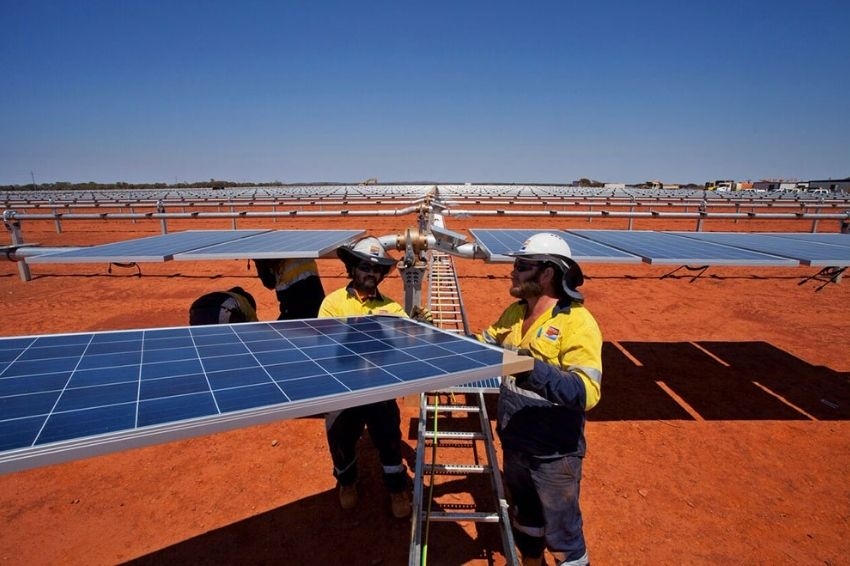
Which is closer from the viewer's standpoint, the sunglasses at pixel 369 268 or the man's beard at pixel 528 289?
the man's beard at pixel 528 289

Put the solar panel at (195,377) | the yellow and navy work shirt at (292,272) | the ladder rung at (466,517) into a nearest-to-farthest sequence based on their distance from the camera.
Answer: the solar panel at (195,377) → the ladder rung at (466,517) → the yellow and navy work shirt at (292,272)

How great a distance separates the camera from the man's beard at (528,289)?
2.59 meters

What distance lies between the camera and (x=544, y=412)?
8.36ft

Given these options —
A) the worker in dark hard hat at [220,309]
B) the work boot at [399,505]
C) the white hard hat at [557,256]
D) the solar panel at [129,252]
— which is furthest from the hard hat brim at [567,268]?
the solar panel at [129,252]

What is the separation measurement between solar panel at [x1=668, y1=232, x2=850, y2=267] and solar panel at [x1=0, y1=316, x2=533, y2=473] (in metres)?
3.89

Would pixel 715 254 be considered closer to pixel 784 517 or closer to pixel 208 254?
pixel 784 517

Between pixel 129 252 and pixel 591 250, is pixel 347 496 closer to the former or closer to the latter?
pixel 129 252

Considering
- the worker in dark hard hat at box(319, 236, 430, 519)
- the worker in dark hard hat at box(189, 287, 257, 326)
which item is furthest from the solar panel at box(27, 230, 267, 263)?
the worker in dark hard hat at box(319, 236, 430, 519)

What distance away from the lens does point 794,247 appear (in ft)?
15.5

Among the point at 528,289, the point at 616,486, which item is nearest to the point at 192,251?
the point at 528,289

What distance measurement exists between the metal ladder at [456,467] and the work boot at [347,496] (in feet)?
2.03

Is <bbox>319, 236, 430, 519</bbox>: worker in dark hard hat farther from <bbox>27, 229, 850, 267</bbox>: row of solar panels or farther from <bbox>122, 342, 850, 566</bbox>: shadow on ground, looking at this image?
<bbox>27, 229, 850, 267</bbox>: row of solar panels

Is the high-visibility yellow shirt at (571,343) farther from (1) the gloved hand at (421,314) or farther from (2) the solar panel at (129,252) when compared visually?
(2) the solar panel at (129,252)

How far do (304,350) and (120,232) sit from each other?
2106 cm
